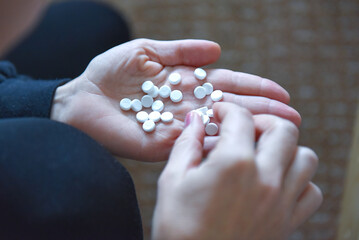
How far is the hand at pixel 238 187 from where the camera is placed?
Answer: 60 centimetres

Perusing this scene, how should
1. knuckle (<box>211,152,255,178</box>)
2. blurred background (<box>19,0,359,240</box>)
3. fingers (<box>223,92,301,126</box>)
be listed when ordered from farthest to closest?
blurred background (<box>19,0,359,240</box>) → fingers (<box>223,92,301,126</box>) → knuckle (<box>211,152,255,178</box>)

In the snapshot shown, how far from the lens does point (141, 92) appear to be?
931mm

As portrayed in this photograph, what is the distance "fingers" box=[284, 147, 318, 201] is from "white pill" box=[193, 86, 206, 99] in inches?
11.2

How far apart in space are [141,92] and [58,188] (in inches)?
13.4

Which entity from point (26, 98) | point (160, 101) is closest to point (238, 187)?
point (160, 101)

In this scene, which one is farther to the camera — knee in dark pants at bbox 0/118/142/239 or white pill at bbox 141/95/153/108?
white pill at bbox 141/95/153/108

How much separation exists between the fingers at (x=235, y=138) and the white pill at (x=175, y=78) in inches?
8.9

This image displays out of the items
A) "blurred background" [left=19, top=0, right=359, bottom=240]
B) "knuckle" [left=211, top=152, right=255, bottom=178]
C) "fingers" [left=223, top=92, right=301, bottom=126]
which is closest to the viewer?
"knuckle" [left=211, top=152, right=255, bottom=178]

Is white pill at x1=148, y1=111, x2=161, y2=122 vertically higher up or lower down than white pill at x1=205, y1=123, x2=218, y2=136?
lower down

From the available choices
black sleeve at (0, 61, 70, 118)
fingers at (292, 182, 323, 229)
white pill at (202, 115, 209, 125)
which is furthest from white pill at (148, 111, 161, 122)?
fingers at (292, 182, 323, 229)

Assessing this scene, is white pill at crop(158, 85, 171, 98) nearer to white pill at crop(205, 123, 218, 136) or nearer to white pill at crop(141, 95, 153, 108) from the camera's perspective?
white pill at crop(141, 95, 153, 108)

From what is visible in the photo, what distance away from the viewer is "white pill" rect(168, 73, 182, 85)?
915 millimetres

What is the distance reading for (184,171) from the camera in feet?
2.07

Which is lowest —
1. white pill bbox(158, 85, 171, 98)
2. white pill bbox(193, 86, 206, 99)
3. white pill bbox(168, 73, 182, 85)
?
white pill bbox(158, 85, 171, 98)
